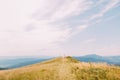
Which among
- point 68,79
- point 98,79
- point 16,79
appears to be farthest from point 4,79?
point 98,79

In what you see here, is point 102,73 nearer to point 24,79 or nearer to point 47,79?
point 47,79

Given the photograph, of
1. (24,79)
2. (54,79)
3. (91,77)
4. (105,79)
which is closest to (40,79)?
(54,79)

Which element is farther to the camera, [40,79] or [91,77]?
[40,79]

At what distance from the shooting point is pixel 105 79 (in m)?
18.5

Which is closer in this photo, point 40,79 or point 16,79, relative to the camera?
point 40,79

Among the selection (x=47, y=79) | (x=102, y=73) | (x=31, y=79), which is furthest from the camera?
(x=31, y=79)

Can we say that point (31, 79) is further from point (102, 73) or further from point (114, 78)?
point (114, 78)

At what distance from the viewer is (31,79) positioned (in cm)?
2475

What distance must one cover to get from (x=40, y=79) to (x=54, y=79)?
8.04ft

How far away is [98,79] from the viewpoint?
61.2ft

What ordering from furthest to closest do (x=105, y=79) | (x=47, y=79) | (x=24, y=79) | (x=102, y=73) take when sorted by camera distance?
(x=24, y=79), (x=47, y=79), (x=102, y=73), (x=105, y=79)

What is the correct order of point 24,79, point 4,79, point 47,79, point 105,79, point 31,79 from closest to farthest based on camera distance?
point 105,79 → point 47,79 → point 31,79 → point 24,79 → point 4,79

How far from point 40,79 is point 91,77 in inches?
241

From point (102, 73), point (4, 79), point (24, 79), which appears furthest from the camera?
point (4, 79)
